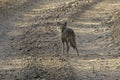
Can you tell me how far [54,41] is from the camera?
45.7 ft

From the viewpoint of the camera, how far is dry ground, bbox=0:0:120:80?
10.5 m

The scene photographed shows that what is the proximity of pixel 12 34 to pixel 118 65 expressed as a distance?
591 cm

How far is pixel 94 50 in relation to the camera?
43.0 ft

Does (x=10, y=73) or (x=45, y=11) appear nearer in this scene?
(x=10, y=73)

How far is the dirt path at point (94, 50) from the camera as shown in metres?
10.5

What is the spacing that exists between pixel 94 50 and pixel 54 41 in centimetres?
157

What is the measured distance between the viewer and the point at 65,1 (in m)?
24.1

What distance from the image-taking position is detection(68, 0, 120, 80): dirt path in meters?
10.5

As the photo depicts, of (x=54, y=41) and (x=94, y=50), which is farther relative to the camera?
(x=54, y=41)

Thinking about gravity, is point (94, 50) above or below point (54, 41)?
below

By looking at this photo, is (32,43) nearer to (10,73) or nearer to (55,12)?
(10,73)

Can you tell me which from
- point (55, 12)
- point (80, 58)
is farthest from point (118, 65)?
point (55, 12)

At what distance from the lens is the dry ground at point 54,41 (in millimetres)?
10500

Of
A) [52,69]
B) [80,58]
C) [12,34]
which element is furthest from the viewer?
[12,34]
